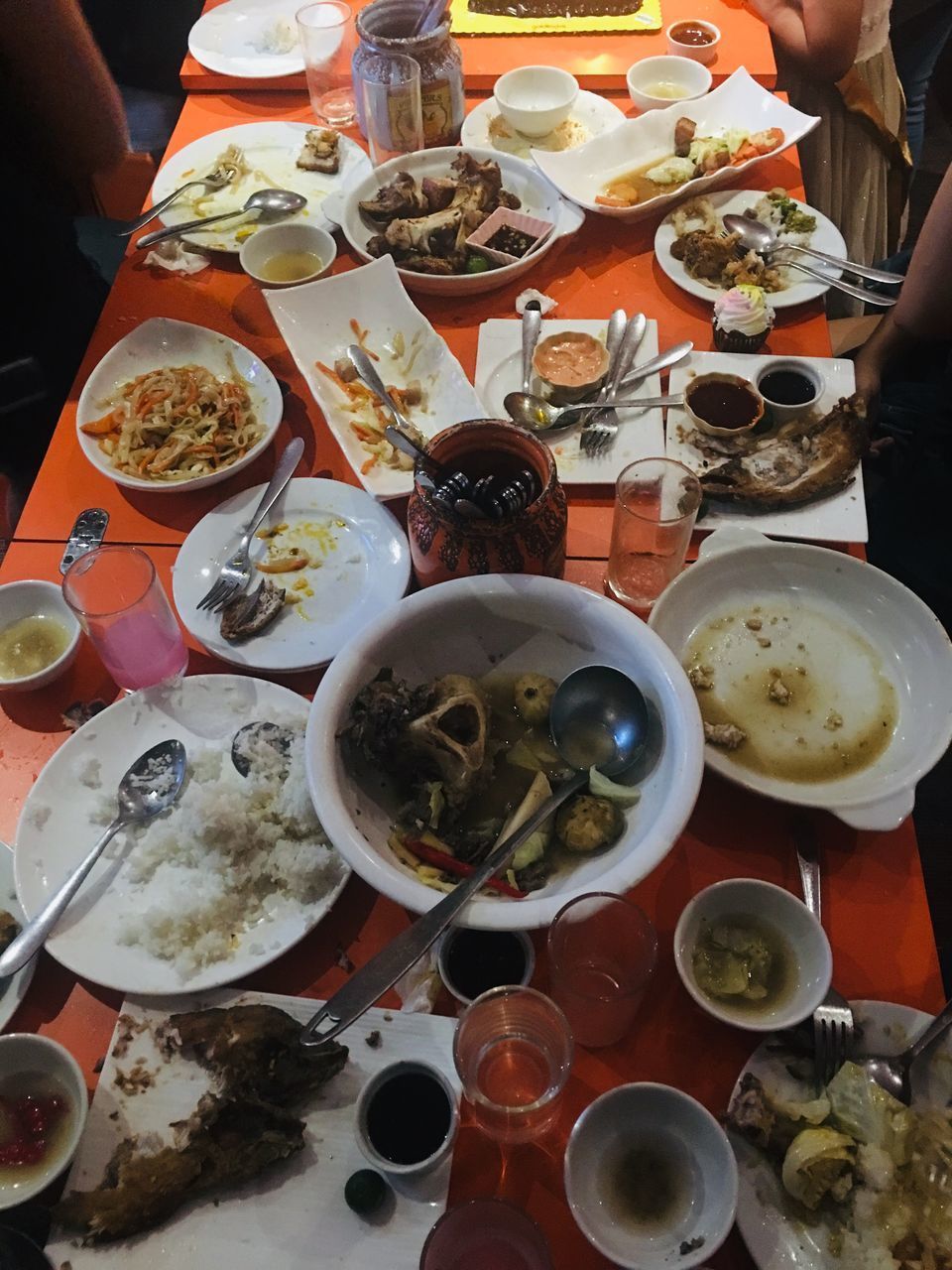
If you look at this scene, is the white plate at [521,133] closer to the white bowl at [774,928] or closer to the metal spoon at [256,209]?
the metal spoon at [256,209]

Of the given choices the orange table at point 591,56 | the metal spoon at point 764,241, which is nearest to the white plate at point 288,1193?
the metal spoon at point 764,241

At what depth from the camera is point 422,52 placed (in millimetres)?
2309

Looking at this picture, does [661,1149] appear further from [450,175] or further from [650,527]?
[450,175]

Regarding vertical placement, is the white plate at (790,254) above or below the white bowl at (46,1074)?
above

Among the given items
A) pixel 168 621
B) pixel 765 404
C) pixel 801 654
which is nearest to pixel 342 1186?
pixel 168 621

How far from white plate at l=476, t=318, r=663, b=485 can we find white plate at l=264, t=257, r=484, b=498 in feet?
0.28

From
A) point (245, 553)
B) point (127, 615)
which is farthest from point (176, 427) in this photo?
point (127, 615)

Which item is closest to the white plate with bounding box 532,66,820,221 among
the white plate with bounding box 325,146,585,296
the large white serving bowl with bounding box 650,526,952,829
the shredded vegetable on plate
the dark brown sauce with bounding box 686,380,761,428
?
the white plate with bounding box 325,146,585,296

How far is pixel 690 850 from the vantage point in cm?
133

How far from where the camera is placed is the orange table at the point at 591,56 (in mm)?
2746

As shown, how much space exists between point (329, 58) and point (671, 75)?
1048 mm

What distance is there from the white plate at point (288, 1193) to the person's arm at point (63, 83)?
2738mm

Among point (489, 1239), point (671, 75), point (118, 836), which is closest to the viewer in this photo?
point (489, 1239)

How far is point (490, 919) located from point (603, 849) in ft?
0.66
